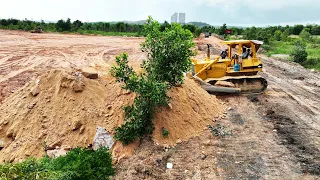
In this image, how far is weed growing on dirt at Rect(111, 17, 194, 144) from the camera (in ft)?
29.2

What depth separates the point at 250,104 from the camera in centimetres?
1335

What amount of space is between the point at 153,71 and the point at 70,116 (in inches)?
112

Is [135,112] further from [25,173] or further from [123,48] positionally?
[123,48]

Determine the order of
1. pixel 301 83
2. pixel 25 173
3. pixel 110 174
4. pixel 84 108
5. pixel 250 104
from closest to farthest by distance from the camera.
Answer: pixel 25 173 < pixel 110 174 < pixel 84 108 < pixel 250 104 < pixel 301 83

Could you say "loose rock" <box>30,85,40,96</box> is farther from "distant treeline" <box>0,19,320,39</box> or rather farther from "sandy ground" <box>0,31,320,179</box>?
"distant treeline" <box>0,19,320,39</box>

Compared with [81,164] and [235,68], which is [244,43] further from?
[81,164]

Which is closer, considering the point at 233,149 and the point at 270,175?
the point at 270,175

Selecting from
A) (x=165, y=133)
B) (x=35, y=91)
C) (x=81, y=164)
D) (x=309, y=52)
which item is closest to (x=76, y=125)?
(x=35, y=91)

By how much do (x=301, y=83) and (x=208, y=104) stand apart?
8.89 m

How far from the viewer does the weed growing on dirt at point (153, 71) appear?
889 centimetres

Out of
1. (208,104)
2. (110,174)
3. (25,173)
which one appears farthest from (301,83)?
(25,173)

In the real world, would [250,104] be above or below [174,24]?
below

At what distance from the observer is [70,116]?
379 inches

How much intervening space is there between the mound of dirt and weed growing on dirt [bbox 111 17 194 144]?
0.40 m
